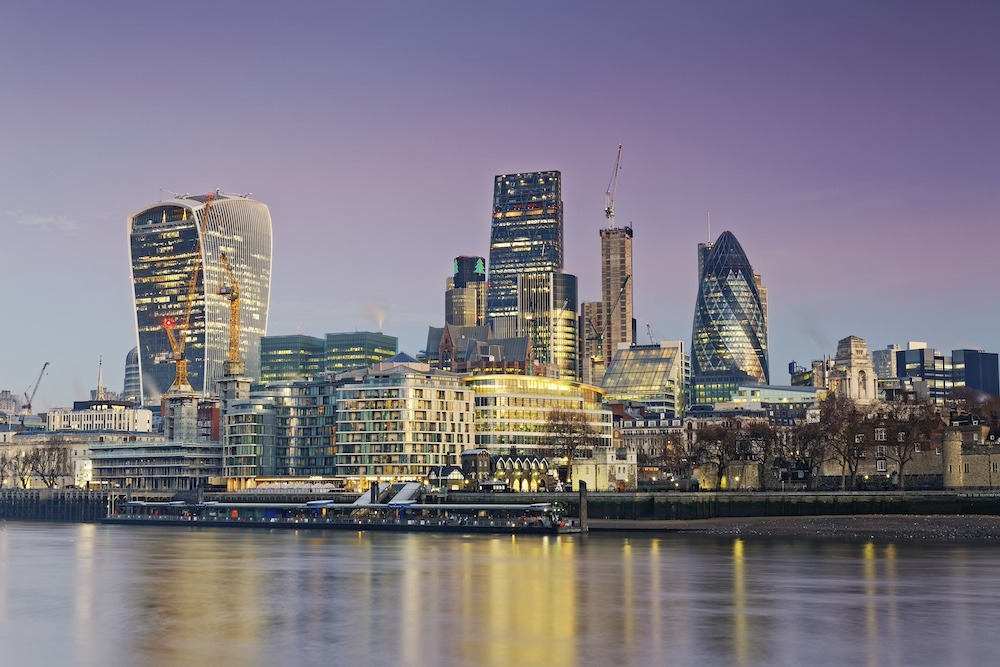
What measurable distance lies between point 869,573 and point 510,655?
49.3m

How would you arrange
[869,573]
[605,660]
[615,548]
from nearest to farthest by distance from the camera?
[605,660]
[869,573]
[615,548]

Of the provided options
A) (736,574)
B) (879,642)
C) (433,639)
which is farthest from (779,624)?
(736,574)

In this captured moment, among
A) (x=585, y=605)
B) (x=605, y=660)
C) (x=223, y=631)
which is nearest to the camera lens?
(x=605, y=660)

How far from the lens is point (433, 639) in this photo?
242ft

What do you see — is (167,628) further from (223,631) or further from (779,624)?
(779,624)

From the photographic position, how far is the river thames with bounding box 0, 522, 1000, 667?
2739 inches

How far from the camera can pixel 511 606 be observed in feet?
286

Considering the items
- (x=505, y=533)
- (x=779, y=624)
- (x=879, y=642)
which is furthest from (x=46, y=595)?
(x=505, y=533)

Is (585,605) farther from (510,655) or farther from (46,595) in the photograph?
(46,595)

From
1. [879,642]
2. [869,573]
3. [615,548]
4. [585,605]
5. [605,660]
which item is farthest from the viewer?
[615,548]

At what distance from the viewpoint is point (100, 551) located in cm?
14850

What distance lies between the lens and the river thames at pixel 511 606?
228ft

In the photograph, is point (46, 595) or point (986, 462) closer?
point (46, 595)

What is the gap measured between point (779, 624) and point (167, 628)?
34708 mm
